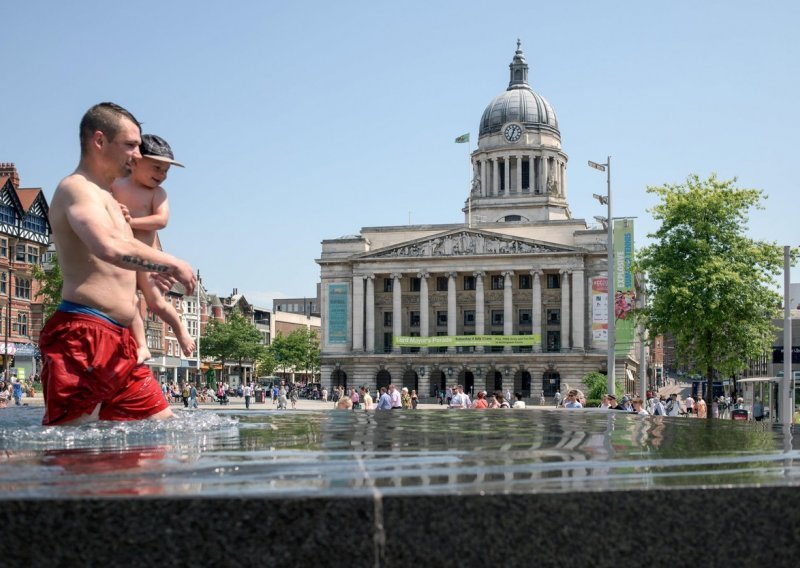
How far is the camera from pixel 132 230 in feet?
21.6

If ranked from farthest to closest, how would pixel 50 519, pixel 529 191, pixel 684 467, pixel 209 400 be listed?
pixel 529 191 → pixel 209 400 → pixel 684 467 → pixel 50 519

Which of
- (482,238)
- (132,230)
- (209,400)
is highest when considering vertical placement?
(482,238)

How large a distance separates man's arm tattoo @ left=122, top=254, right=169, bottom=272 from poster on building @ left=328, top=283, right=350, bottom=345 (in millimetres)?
86265

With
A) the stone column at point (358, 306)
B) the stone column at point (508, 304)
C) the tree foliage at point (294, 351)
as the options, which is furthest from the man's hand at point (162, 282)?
the tree foliage at point (294, 351)

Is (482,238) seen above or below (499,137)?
below

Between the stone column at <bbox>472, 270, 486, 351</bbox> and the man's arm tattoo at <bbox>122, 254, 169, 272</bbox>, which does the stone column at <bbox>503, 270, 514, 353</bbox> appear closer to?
the stone column at <bbox>472, 270, 486, 351</bbox>

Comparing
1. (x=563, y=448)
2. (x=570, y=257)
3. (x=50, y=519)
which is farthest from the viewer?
(x=570, y=257)

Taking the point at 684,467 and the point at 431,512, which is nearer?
the point at 431,512

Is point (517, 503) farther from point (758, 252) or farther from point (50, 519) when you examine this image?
point (758, 252)

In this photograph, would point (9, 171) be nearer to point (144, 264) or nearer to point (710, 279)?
point (710, 279)

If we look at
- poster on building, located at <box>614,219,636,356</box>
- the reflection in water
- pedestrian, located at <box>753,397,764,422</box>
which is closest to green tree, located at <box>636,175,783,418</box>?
pedestrian, located at <box>753,397,764,422</box>

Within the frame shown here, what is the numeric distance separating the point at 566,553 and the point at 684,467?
4.12 feet

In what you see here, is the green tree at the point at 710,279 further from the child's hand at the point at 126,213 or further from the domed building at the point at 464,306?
the domed building at the point at 464,306

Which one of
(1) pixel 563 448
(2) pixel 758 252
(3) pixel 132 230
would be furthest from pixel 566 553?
(2) pixel 758 252
